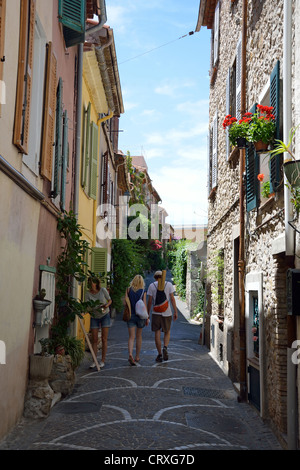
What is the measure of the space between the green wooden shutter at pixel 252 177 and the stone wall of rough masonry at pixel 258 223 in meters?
0.19

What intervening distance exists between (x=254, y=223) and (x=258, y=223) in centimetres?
26

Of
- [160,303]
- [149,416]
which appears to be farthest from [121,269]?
[149,416]

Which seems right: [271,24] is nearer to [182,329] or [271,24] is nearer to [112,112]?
[112,112]

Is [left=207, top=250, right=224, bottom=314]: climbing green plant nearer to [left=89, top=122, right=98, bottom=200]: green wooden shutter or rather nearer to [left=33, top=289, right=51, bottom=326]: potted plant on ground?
[left=89, top=122, right=98, bottom=200]: green wooden shutter

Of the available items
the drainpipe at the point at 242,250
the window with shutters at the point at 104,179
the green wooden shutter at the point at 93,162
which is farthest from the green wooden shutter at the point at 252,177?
the window with shutters at the point at 104,179

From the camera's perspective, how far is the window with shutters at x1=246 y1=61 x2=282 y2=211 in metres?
5.45

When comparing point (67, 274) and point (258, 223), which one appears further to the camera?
point (67, 274)

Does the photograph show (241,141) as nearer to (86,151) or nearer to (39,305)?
(39,305)

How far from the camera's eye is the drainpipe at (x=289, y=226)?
4.56 metres

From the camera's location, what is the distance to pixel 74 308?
7.62 m

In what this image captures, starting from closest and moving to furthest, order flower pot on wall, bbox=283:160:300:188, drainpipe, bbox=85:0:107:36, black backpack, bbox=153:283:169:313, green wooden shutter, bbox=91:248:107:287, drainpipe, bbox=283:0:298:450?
flower pot on wall, bbox=283:160:300:188 < drainpipe, bbox=283:0:298:450 < drainpipe, bbox=85:0:107:36 < black backpack, bbox=153:283:169:313 < green wooden shutter, bbox=91:248:107:287

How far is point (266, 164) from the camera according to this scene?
6.60 m

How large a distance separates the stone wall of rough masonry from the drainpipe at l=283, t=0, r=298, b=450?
39 cm

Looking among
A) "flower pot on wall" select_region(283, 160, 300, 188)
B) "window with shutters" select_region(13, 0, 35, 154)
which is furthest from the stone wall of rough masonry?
"window with shutters" select_region(13, 0, 35, 154)
